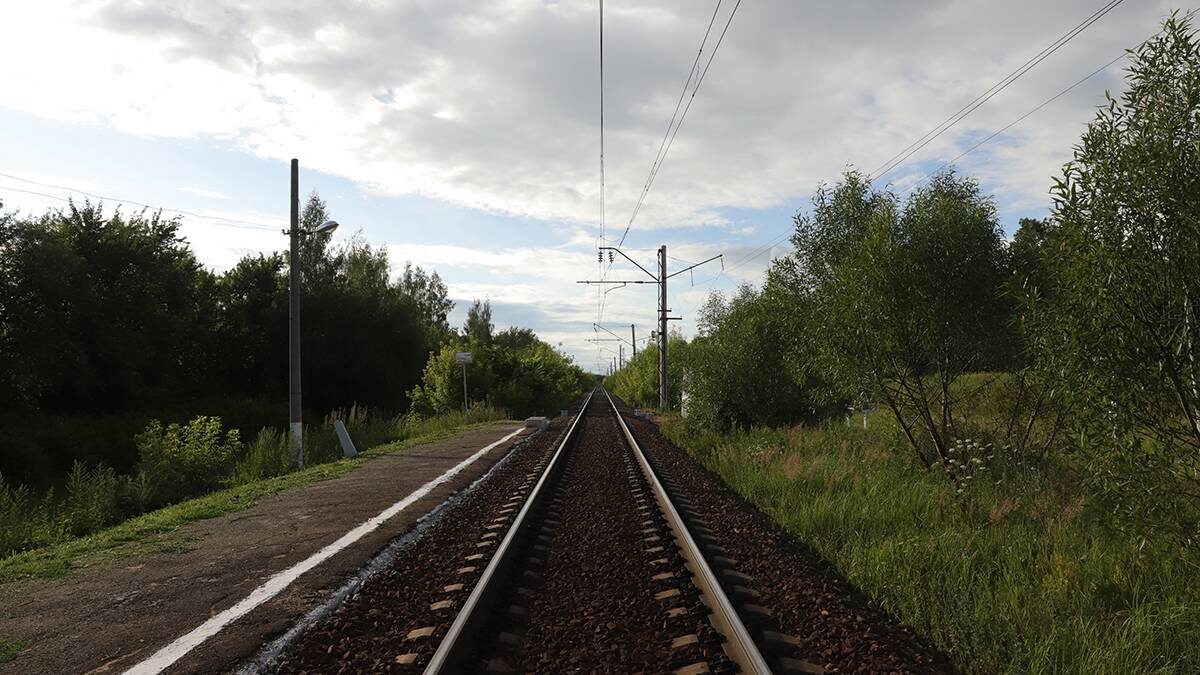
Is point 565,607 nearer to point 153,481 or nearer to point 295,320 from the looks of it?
point 153,481

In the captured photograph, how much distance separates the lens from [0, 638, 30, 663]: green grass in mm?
4609

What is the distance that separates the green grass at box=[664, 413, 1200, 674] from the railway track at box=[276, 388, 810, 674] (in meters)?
1.25

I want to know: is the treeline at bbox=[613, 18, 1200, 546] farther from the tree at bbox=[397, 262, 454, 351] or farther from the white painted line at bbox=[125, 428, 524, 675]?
the tree at bbox=[397, 262, 454, 351]

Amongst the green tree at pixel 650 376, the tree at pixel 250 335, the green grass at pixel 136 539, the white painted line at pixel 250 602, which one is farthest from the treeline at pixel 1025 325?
the tree at pixel 250 335

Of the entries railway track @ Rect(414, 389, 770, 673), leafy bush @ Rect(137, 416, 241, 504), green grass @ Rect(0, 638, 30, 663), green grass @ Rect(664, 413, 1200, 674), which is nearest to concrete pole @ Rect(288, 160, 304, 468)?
leafy bush @ Rect(137, 416, 241, 504)

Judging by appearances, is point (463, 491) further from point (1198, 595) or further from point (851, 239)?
point (1198, 595)

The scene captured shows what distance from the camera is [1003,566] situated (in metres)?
6.41

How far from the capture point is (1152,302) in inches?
205

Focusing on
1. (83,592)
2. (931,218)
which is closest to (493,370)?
(931,218)

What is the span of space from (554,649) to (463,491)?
732 cm

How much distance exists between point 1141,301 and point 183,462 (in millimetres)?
14932

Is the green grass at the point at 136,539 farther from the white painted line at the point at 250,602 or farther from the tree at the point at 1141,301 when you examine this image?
the tree at the point at 1141,301

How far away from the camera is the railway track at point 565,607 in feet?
14.4

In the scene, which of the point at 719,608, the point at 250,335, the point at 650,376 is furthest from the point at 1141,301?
the point at 650,376
